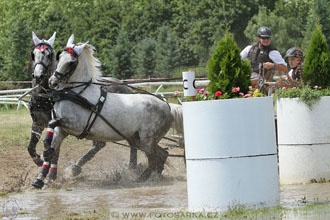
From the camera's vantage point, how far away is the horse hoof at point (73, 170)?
12.6m

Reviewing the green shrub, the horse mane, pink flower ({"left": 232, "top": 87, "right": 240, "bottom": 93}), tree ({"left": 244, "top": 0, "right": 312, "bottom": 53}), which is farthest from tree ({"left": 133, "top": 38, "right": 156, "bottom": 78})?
pink flower ({"left": 232, "top": 87, "right": 240, "bottom": 93})

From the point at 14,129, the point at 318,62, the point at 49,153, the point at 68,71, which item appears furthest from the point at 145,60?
the point at 318,62

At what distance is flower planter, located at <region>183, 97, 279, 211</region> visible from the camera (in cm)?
772

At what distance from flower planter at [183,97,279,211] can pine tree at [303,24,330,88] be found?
3.03 metres

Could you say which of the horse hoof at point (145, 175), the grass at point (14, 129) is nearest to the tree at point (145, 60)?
the grass at point (14, 129)

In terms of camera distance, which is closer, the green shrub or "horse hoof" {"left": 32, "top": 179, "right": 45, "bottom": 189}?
the green shrub

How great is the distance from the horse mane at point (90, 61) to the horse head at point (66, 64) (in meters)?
0.13

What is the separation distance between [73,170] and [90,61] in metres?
2.01

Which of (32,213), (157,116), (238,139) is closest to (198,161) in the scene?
(238,139)

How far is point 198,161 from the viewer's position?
7.86 meters

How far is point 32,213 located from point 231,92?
8.51ft

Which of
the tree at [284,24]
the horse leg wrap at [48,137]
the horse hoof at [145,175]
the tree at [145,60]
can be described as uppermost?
the horse leg wrap at [48,137]

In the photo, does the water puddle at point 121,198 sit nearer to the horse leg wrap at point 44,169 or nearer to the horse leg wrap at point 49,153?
the horse leg wrap at point 44,169

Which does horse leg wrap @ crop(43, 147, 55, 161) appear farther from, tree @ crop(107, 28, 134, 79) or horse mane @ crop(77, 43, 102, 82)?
tree @ crop(107, 28, 134, 79)
